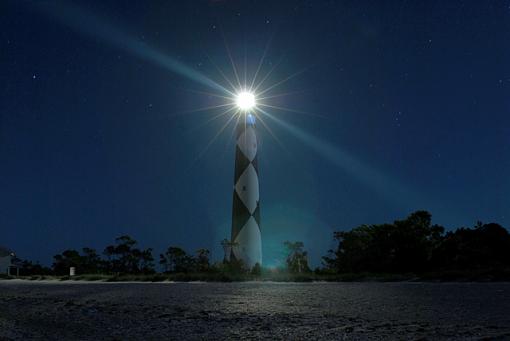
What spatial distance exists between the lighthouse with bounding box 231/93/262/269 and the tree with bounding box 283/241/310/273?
1.16 metres

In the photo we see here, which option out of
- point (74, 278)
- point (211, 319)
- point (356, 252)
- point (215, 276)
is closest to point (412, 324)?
point (211, 319)

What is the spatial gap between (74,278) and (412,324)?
520 inches

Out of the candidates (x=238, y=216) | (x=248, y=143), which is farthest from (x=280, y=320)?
(x=248, y=143)

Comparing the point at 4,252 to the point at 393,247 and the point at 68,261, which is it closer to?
the point at 68,261

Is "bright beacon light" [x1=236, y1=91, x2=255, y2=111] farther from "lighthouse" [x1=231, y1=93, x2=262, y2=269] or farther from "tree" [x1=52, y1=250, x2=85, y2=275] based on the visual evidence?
"tree" [x1=52, y1=250, x2=85, y2=275]

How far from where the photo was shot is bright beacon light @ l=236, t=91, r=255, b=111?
18062 millimetres

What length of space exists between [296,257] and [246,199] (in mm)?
2838

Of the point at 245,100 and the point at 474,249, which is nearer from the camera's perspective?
the point at 474,249

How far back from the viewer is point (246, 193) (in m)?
16.7

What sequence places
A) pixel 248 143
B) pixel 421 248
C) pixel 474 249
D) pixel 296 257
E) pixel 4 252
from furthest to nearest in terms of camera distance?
pixel 4 252 < pixel 248 143 < pixel 296 257 < pixel 421 248 < pixel 474 249

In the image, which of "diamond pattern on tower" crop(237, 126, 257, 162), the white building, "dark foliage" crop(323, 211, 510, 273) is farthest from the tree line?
the white building

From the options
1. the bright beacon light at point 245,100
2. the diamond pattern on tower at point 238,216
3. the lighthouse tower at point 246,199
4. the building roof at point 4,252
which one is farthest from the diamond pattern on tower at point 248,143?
the building roof at point 4,252

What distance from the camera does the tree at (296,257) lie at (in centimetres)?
1530

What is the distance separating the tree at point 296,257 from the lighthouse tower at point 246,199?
116cm
